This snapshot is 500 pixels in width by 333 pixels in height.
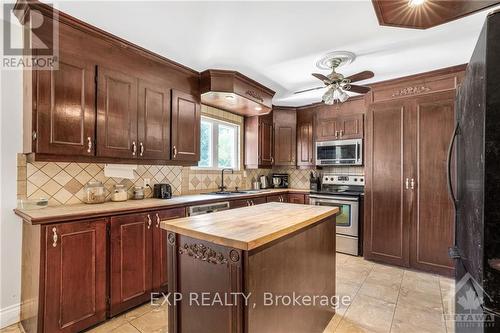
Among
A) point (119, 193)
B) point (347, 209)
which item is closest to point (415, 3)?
point (347, 209)

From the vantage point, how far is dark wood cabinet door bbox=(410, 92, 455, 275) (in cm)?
290

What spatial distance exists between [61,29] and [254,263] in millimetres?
2321

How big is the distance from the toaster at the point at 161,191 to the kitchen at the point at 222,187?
17 millimetres

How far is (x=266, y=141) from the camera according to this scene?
14.7 ft

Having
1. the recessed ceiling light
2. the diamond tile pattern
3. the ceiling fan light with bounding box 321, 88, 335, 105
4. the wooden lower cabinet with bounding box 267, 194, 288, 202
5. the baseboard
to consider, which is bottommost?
the baseboard

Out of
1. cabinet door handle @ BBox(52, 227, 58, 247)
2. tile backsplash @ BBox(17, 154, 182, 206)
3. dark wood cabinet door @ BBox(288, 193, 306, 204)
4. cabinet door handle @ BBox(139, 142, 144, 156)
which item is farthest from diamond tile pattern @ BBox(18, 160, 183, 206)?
dark wood cabinet door @ BBox(288, 193, 306, 204)

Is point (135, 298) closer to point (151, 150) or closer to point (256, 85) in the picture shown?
point (151, 150)

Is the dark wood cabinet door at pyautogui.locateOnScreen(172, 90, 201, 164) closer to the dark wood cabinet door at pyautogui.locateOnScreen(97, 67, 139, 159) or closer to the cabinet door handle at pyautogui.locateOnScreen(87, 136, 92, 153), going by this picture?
the dark wood cabinet door at pyautogui.locateOnScreen(97, 67, 139, 159)

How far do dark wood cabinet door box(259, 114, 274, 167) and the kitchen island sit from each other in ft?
8.63

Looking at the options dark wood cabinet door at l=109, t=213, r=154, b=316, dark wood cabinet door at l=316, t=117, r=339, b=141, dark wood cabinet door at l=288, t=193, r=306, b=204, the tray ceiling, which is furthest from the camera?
dark wood cabinet door at l=288, t=193, r=306, b=204

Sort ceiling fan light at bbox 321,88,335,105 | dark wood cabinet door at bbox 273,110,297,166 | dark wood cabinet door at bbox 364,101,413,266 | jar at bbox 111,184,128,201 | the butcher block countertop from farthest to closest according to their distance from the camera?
dark wood cabinet door at bbox 273,110,297,166, dark wood cabinet door at bbox 364,101,413,266, ceiling fan light at bbox 321,88,335,105, jar at bbox 111,184,128,201, the butcher block countertop

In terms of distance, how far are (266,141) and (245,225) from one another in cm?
316

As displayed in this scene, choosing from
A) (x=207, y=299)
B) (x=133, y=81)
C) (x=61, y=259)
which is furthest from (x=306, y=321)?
(x=133, y=81)

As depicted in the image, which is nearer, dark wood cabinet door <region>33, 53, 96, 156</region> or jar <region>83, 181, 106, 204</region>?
dark wood cabinet door <region>33, 53, 96, 156</region>
